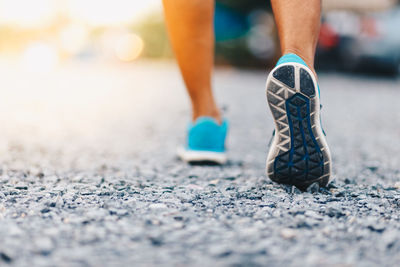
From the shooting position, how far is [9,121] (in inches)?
116

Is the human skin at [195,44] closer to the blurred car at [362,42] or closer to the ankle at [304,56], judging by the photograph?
the ankle at [304,56]

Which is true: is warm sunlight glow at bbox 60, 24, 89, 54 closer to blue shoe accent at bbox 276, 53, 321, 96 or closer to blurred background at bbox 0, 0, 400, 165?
blurred background at bbox 0, 0, 400, 165

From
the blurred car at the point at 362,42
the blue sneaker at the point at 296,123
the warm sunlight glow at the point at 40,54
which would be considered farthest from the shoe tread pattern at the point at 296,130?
the warm sunlight glow at the point at 40,54

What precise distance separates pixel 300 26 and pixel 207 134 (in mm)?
604

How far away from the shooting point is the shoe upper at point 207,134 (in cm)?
173

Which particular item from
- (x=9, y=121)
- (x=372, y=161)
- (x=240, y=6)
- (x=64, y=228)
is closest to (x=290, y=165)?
(x=64, y=228)

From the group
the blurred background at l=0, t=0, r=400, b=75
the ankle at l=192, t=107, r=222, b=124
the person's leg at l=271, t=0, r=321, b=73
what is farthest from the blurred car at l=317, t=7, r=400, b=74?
the person's leg at l=271, t=0, r=321, b=73

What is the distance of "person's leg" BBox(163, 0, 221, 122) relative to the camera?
1.62 meters

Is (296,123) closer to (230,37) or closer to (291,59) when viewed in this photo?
(291,59)

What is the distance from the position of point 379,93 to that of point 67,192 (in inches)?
193

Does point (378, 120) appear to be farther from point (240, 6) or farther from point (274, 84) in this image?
point (240, 6)

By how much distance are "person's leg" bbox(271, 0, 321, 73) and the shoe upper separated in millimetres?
517

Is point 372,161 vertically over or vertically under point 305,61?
under

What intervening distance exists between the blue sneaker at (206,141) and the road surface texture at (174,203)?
0.04 metres
